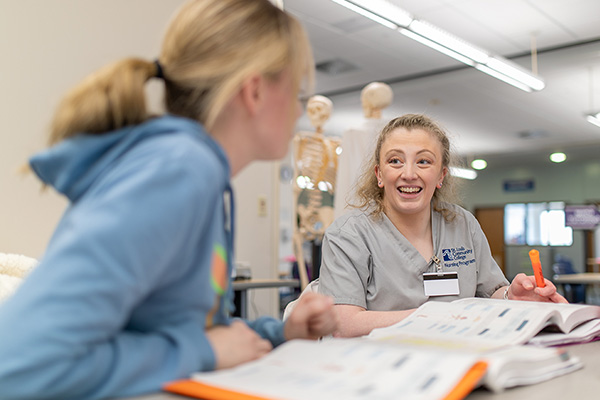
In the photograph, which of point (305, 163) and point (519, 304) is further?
point (305, 163)

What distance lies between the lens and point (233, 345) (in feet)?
2.44

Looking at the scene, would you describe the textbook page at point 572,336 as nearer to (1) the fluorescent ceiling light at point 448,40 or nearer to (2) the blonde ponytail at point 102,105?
(2) the blonde ponytail at point 102,105

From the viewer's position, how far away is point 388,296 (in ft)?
4.98

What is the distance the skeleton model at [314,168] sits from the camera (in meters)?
4.17

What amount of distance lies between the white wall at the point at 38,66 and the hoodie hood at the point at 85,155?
1.68m

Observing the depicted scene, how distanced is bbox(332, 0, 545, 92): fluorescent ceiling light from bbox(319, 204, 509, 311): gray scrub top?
234 centimetres

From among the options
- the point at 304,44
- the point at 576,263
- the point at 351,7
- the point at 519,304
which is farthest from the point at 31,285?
the point at 576,263

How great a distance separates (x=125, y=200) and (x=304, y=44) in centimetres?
42

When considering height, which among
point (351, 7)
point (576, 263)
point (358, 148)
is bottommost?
point (576, 263)

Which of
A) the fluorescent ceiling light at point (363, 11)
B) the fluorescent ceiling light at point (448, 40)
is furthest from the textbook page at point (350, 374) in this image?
the fluorescent ceiling light at point (448, 40)

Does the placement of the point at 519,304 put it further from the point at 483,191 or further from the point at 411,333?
the point at 483,191

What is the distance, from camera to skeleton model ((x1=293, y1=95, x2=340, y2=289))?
4172 millimetres

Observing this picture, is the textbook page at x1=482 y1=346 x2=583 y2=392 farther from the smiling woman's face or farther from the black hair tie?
the smiling woman's face

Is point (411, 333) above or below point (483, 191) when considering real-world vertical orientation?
below
